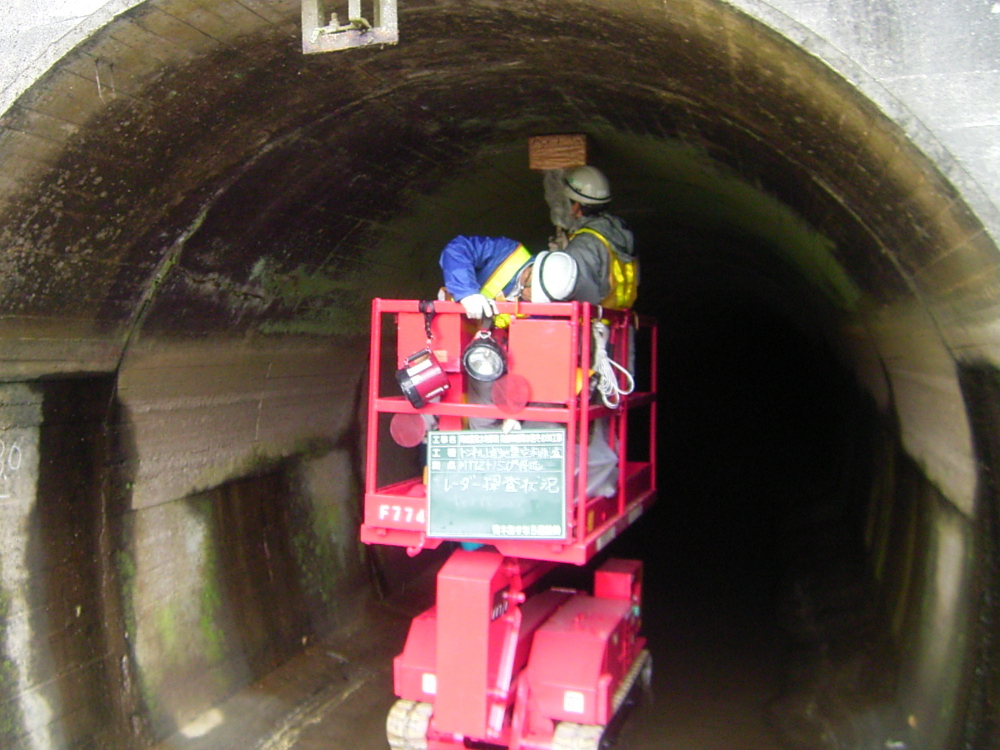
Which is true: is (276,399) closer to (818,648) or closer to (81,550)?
(81,550)

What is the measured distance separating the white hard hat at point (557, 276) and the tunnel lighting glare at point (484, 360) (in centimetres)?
58

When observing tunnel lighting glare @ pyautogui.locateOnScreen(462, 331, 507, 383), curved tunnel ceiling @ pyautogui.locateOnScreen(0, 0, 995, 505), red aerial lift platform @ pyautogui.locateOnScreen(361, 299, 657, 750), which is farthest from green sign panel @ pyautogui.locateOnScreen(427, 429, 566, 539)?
curved tunnel ceiling @ pyautogui.locateOnScreen(0, 0, 995, 505)

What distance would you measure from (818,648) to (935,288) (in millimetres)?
3722

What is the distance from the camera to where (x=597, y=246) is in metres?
5.07

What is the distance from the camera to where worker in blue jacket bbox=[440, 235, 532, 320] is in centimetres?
483

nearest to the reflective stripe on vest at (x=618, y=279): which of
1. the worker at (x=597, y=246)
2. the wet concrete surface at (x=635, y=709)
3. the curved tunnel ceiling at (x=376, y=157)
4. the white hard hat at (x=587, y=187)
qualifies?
the worker at (x=597, y=246)

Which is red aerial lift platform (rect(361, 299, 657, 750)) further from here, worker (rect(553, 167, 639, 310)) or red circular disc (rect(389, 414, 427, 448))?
worker (rect(553, 167, 639, 310))

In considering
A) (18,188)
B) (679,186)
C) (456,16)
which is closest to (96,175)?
(18,188)

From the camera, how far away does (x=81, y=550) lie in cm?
468

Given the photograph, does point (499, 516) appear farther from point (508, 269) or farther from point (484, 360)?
point (508, 269)

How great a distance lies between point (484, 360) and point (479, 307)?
0.29m

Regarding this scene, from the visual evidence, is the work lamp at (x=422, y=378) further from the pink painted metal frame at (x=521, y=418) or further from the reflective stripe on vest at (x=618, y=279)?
the reflective stripe on vest at (x=618, y=279)

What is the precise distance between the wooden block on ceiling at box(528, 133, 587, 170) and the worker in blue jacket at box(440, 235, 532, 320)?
86 cm

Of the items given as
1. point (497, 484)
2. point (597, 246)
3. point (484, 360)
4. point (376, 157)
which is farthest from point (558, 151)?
point (497, 484)
